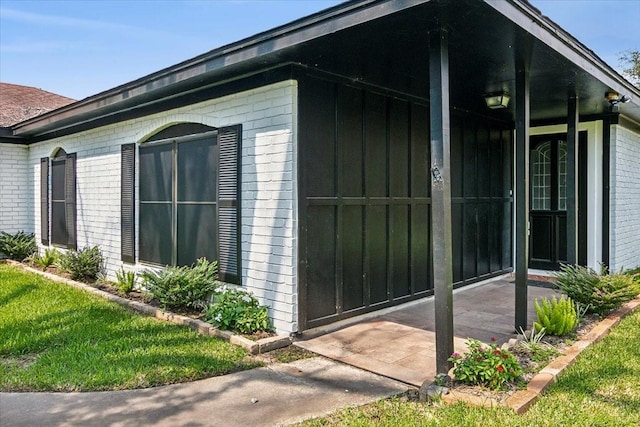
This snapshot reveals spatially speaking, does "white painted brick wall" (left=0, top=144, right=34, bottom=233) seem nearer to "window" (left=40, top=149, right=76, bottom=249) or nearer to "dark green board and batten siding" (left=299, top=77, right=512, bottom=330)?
"window" (left=40, top=149, right=76, bottom=249)

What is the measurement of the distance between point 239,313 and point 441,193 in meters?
2.36

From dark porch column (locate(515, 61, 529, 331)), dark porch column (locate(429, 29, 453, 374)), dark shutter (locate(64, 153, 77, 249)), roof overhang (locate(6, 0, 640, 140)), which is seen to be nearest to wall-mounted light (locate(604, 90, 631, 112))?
roof overhang (locate(6, 0, 640, 140))

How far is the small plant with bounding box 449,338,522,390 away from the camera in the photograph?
3090 millimetres

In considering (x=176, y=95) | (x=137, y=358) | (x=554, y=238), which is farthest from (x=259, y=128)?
(x=554, y=238)

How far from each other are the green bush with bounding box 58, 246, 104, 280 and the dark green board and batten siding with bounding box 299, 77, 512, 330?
4.37 m

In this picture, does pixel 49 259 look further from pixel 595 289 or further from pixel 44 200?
pixel 595 289

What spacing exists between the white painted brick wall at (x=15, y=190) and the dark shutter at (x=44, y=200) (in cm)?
71

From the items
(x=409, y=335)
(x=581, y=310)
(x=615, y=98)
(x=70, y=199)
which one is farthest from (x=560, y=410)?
(x=70, y=199)

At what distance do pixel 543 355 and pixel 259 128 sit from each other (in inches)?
127

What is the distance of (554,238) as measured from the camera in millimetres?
7789

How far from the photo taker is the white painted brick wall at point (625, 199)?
7.12 metres

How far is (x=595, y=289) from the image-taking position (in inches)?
198

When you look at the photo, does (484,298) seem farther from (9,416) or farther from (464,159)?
(9,416)

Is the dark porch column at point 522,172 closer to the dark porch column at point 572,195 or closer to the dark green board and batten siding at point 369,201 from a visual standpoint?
the dark porch column at point 572,195
